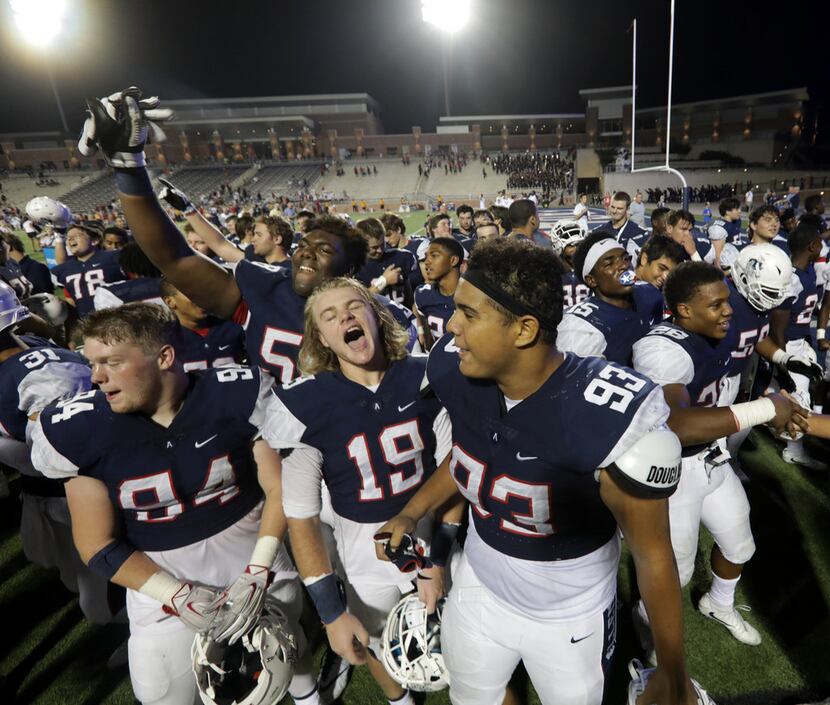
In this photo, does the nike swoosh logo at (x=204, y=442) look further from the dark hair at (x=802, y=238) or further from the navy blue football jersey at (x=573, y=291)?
the dark hair at (x=802, y=238)

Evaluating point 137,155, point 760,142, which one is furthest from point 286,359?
point 760,142

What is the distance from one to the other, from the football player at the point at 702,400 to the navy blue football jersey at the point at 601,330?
1.71 ft

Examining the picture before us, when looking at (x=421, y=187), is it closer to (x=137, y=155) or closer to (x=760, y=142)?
(x=760, y=142)

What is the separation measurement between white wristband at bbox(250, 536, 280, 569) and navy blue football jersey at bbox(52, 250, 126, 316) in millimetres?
6073

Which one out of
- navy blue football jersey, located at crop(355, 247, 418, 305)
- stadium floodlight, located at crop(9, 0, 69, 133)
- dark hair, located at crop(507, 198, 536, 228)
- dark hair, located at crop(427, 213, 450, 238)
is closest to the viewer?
dark hair, located at crop(507, 198, 536, 228)

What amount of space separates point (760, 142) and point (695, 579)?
187ft

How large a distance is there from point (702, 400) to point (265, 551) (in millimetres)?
2810

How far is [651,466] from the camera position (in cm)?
158

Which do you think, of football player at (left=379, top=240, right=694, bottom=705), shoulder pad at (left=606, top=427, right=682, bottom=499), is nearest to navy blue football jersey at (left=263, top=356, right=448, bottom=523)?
football player at (left=379, top=240, right=694, bottom=705)

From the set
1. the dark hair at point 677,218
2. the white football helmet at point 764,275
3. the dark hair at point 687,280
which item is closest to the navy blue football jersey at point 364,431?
the dark hair at point 687,280

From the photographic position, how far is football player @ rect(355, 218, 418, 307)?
6754mm

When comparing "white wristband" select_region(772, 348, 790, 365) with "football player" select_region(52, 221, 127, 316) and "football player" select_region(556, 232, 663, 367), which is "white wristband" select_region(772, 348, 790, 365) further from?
"football player" select_region(52, 221, 127, 316)

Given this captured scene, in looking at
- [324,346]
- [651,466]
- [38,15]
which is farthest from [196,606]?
[38,15]

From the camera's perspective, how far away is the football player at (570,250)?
602 centimetres
